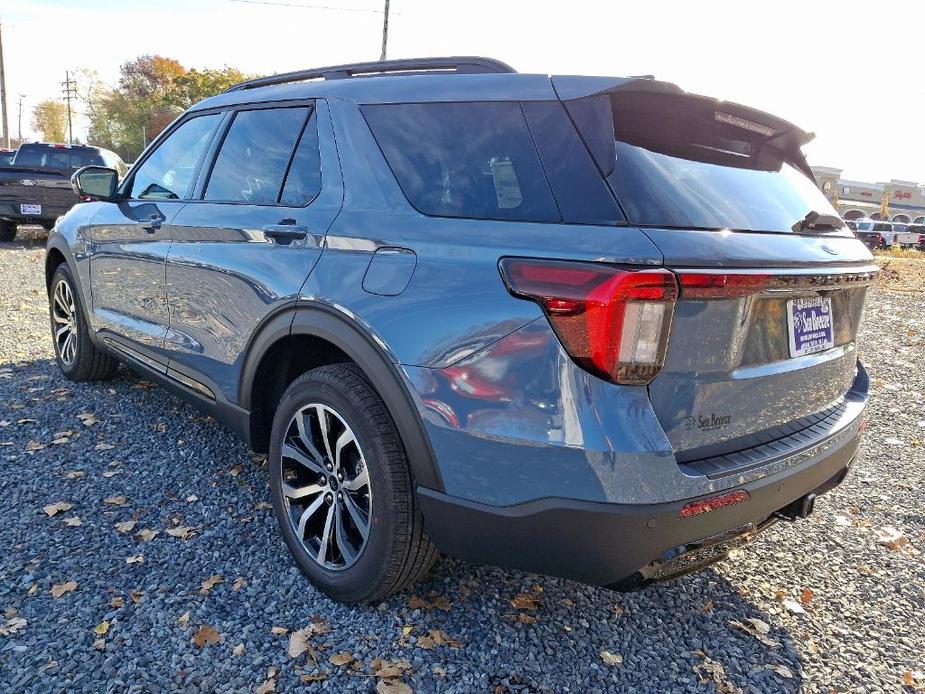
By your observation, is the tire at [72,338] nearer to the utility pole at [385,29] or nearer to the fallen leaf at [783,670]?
the fallen leaf at [783,670]

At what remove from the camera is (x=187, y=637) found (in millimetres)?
2256

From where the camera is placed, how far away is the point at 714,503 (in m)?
1.83

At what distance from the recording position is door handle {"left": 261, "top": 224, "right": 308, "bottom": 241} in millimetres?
2480

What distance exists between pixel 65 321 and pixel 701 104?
4.49m

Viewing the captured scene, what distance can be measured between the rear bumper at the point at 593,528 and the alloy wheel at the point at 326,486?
374mm

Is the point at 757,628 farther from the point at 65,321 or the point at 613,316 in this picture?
the point at 65,321

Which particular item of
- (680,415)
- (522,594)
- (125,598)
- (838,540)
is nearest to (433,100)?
(680,415)

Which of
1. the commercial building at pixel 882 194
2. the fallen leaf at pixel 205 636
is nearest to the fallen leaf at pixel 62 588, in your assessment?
the fallen leaf at pixel 205 636

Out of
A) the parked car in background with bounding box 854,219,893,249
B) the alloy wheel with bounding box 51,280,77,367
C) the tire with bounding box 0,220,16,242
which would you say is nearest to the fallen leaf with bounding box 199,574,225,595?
the alloy wheel with bounding box 51,280,77,367

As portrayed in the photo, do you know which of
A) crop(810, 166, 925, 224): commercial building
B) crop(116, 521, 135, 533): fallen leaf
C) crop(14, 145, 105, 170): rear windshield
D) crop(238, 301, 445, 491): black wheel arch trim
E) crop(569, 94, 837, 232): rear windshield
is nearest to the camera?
crop(569, 94, 837, 232): rear windshield

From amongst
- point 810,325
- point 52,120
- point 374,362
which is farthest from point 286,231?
point 52,120

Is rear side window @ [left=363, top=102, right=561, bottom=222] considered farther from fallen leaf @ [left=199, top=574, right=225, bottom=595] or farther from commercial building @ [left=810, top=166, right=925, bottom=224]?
commercial building @ [left=810, top=166, right=925, bottom=224]

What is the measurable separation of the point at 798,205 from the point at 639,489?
4.14 ft

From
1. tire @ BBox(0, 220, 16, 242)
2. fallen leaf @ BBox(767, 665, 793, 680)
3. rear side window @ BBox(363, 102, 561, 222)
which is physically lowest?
→ fallen leaf @ BBox(767, 665, 793, 680)
